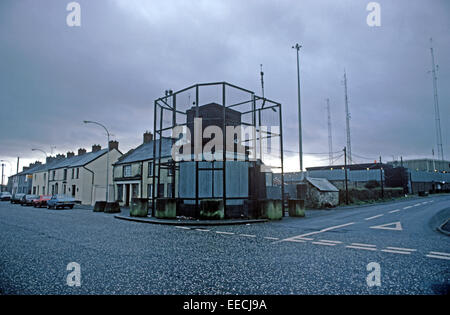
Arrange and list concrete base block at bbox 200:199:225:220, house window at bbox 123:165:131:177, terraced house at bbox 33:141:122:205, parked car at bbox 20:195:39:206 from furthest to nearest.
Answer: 1. terraced house at bbox 33:141:122:205
2. parked car at bbox 20:195:39:206
3. house window at bbox 123:165:131:177
4. concrete base block at bbox 200:199:225:220

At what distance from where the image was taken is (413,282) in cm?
440

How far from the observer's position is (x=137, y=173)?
31281mm

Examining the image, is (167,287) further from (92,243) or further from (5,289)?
(92,243)

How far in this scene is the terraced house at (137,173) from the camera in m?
29.0

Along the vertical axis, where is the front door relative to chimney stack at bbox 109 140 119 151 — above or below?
below

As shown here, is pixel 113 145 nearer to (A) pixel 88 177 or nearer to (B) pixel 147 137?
(A) pixel 88 177

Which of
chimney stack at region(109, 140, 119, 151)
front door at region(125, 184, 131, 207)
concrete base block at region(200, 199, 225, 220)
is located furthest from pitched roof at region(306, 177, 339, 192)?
chimney stack at region(109, 140, 119, 151)

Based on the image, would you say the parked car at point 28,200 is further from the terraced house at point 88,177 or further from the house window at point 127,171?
the house window at point 127,171

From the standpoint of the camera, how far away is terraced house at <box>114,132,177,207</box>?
95.0ft

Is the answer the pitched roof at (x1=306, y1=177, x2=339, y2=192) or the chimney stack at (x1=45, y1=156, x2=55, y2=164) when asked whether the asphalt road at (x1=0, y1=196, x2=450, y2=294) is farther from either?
the chimney stack at (x1=45, y1=156, x2=55, y2=164)

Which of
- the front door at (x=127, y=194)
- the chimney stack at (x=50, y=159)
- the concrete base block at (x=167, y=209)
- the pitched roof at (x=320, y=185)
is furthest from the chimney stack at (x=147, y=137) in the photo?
the chimney stack at (x=50, y=159)

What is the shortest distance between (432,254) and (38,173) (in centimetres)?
6492

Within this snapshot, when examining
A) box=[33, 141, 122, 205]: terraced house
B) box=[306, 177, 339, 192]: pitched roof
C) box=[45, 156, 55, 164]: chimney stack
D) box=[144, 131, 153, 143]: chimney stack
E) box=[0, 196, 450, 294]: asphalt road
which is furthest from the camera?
box=[45, 156, 55, 164]: chimney stack

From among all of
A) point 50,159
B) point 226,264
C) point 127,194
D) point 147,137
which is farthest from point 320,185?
point 50,159
